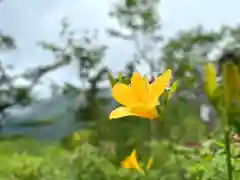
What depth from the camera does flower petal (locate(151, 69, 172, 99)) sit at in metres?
0.37

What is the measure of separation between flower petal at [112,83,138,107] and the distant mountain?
5.08 feet

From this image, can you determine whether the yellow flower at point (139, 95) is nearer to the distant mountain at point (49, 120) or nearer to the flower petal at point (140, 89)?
the flower petal at point (140, 89)

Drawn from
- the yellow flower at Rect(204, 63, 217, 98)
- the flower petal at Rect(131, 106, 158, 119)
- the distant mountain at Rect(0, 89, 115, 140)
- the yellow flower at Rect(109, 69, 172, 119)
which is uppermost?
the yellow flower at Rect(204, 63, 217, 98)

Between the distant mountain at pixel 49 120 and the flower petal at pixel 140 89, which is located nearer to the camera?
the flower petal at pixel 140 89

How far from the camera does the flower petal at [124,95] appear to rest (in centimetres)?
36

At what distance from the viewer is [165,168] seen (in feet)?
2.51

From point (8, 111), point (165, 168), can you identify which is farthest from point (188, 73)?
point (8, 111)

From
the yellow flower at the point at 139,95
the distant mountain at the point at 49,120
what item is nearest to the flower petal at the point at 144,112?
the yellow flower at the point at 139,95

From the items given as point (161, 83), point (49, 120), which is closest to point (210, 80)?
point (161, 83)

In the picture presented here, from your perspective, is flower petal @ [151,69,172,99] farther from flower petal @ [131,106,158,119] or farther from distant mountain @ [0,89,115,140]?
distant mountain @ [0,89,115,140]

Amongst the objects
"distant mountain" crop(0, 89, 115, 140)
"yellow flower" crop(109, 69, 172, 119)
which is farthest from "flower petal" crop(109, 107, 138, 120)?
"distant mountain" crop(0, 89, 115, 140)

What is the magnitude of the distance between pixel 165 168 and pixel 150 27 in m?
1.96

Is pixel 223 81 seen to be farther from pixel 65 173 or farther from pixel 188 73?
pixel 188 73

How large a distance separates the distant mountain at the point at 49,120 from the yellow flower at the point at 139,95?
1.55 m
